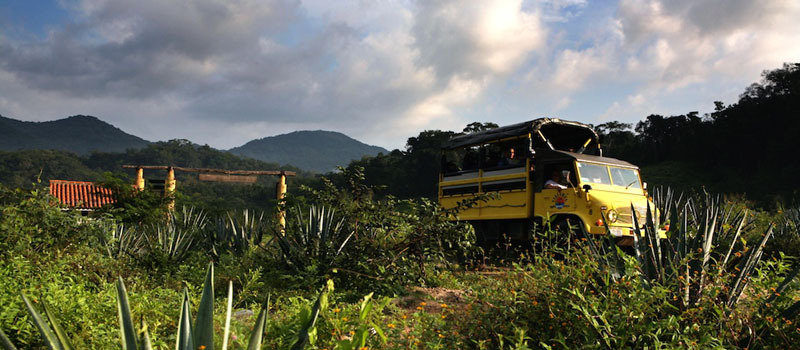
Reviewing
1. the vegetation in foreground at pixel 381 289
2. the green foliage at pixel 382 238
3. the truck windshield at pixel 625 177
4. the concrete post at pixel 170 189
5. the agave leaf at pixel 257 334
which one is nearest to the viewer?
the agave leaf at pixel 257 334

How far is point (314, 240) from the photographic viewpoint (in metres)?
6.13

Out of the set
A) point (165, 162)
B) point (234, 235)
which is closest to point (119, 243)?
point (234, 235)

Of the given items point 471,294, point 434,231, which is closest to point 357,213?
point 434,231

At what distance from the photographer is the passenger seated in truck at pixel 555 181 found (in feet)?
29.7

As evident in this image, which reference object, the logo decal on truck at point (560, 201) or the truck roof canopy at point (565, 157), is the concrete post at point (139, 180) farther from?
the logo decal on truck at point (560, 201)

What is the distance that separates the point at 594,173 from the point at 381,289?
550 centimetres

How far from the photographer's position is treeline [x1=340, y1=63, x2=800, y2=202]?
33031 mm

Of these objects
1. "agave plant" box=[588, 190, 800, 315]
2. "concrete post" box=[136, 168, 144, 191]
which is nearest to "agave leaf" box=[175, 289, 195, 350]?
Answer: "agave plant" box=[588, 190, 800, 315]

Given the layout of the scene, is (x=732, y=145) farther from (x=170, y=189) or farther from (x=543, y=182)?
(x=170, y=189)

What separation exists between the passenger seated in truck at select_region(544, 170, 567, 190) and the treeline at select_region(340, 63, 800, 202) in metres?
22.2

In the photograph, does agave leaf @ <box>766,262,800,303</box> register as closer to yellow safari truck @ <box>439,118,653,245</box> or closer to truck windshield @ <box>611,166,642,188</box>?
yellow safari truck @ <box>439,118,653,245</box>

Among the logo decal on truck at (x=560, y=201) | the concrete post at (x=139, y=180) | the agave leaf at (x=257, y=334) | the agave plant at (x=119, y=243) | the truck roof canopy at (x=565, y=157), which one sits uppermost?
the truck roof canopy at (x=565, y=157)

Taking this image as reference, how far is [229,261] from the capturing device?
6824 millimetres

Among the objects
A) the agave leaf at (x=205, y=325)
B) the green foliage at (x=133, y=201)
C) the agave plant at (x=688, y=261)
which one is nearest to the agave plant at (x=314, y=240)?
the agave plant at (x=688, y=261)
